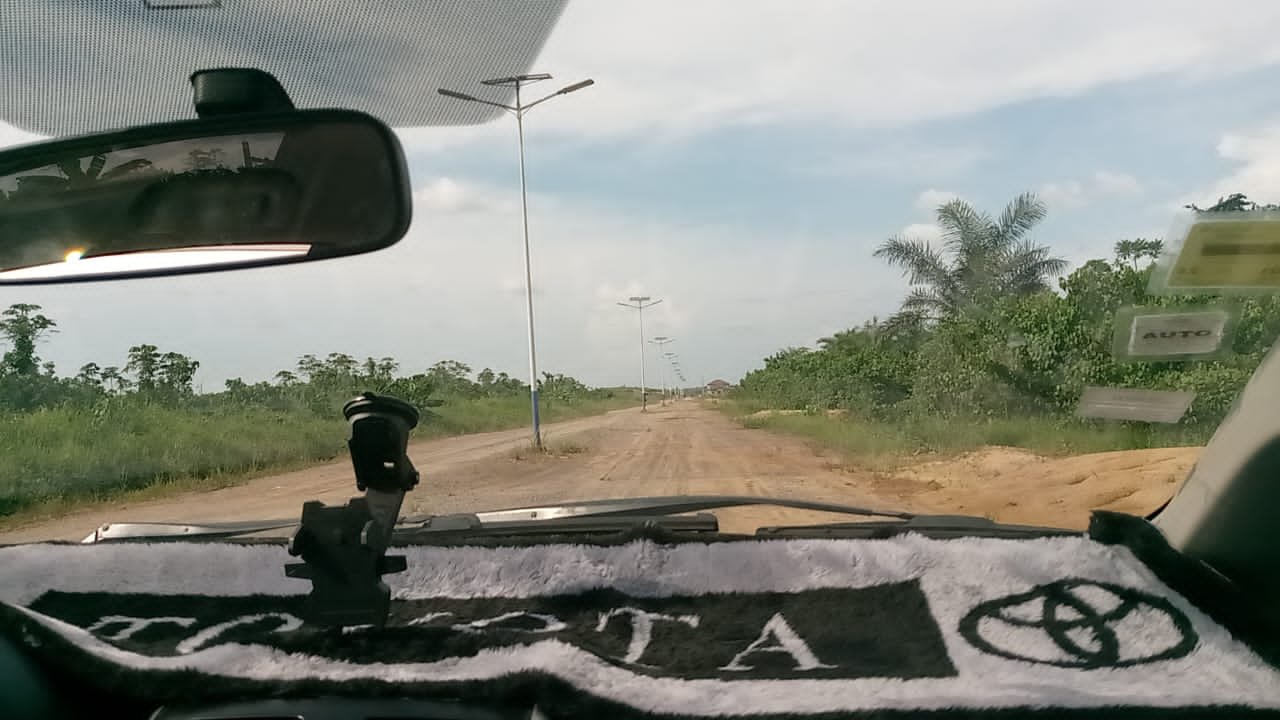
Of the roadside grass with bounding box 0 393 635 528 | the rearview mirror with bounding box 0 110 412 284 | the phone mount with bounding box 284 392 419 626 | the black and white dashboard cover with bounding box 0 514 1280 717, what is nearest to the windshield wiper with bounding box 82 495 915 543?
the black and white dashboard cover with bounding box 0 514 1280 717

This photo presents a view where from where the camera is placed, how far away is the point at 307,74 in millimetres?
2449

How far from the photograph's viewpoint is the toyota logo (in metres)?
1.73

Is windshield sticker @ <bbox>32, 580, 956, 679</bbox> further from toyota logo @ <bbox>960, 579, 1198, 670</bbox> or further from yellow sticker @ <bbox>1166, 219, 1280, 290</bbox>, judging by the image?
yellow sticker @ <bbox>1166, 219, 1280, 290</bbox>

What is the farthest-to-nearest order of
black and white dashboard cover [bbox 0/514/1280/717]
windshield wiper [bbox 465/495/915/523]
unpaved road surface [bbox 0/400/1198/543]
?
unpaved road surface [bbox 0/400/1198/543] → windshield wiper [bbox 465/495/915/523] → black and white dashboard cover [bbox 0/514/1280/717]

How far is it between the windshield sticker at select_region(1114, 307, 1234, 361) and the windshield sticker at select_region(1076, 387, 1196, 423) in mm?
190

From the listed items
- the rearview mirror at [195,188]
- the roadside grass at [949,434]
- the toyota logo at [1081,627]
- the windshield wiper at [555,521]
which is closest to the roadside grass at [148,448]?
the windshield wiper at [555,521]

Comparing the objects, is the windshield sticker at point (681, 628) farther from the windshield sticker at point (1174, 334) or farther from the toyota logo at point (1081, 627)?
the windshield sticker at point (1174, 334)

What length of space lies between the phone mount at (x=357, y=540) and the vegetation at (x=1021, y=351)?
200 centimetres

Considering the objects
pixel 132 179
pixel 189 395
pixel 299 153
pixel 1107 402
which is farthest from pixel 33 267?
pixel 1107 402

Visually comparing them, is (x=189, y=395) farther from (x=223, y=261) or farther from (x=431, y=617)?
(x=431, y=617)

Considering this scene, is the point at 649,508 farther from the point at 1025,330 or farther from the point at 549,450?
the point at 549,450

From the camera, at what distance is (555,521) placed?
103 inches

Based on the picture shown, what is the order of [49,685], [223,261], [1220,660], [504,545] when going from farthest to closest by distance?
[223,261]
[504,545]
[1220,660]
[49,685]

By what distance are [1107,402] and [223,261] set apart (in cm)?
278
